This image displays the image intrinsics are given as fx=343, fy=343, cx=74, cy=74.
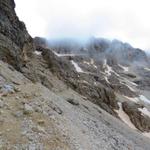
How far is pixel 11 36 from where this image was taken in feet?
174

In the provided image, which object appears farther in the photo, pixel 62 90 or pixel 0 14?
pixel 62 90

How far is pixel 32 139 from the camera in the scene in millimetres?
18609

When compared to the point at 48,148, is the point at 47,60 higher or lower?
higher

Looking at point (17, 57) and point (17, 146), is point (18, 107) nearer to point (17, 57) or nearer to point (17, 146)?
point (17, 146)

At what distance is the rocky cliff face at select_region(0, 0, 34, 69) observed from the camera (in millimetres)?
46222

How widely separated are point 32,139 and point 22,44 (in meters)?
40.3

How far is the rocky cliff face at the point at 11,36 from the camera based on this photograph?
46.2m

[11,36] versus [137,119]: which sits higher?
[11,36]

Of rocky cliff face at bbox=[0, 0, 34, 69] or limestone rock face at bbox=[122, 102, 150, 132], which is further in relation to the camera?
limestone rock face at bbox=[122, 102, 150, 132]

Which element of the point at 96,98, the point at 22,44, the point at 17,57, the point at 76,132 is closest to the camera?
the point at 76,132

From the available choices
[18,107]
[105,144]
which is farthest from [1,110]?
[105,144]

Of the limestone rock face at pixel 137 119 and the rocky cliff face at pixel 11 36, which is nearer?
the rocky cliff face at pixel 11 36

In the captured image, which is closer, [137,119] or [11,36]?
[11,36]

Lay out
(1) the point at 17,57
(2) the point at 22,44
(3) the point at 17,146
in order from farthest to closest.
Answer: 1. (2) the point at 22,44
2. (1) the point at 17,57
3. (3) the point at 17,146
